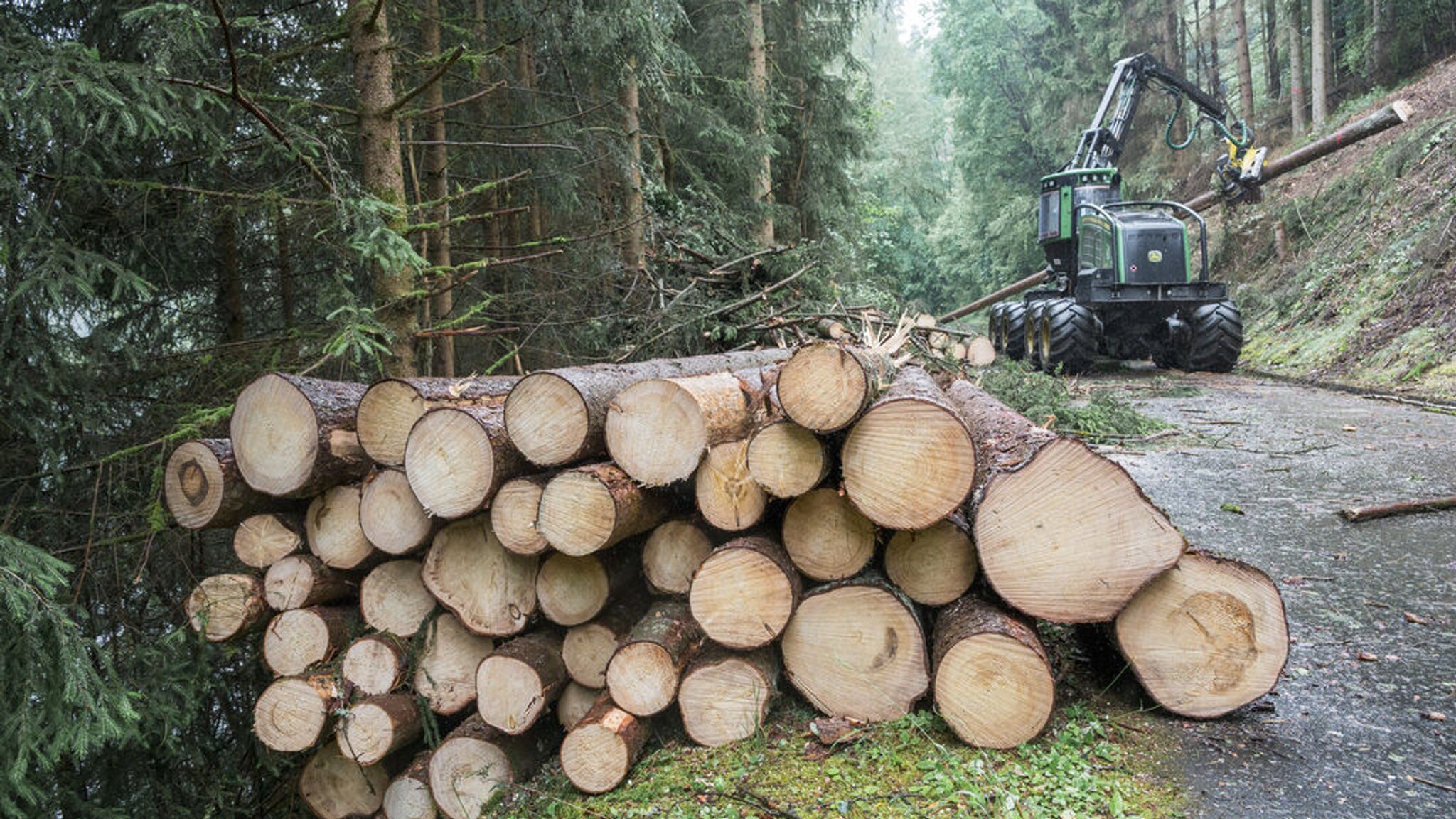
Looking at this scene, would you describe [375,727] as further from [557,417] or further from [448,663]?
[557,417]

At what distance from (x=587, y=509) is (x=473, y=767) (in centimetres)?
122

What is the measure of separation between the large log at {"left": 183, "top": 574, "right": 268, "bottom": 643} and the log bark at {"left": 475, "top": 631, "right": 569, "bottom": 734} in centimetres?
105

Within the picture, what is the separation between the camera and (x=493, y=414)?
3084 millimetres

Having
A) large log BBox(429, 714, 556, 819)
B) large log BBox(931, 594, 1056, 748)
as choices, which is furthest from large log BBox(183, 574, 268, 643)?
large log BBox(931, 594, 1056, 748)

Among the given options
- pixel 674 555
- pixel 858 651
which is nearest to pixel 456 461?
pixel 674 555

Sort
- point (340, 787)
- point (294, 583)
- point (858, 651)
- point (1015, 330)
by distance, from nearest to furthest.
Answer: point (858, 651)
point (294, 583)
point (340, 787)
point (1015, 330)

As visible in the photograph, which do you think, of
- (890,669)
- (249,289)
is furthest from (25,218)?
(890,669)

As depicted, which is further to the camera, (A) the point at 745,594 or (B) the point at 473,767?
(B) the point at 473,767

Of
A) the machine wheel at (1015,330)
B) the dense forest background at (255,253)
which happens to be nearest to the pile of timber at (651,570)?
the dense forest background at (255,253)

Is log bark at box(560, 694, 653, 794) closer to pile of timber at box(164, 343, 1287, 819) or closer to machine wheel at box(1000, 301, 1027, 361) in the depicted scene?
pile of timber at box(164, 343, 1287, 819)

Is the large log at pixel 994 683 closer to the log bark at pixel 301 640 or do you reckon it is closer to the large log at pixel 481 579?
the large log at pixel 481 579

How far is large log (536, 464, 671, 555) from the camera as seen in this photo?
2.72 meters

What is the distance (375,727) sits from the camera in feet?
10.4

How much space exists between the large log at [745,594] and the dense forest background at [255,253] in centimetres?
186
